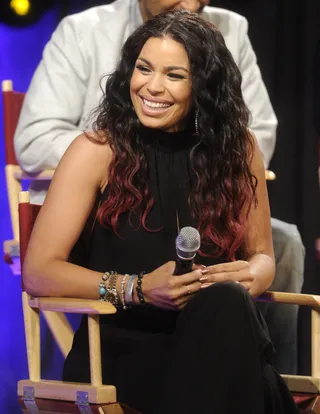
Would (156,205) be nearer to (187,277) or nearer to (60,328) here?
(187,277)

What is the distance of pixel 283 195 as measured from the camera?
11.0ft

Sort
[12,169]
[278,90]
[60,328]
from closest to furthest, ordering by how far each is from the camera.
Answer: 1. [60,328]
2. [12,169]
3. [278,90]

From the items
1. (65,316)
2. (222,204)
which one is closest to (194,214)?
(222,204)

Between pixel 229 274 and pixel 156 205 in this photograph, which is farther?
pixel 156 205

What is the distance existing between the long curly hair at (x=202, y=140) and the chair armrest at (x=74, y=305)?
25 cm

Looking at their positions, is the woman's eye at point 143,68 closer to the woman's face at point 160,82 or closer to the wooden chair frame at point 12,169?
the woman's face at point 160,82

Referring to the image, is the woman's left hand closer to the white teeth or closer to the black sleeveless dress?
the black sleeveless dress

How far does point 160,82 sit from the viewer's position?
220cm

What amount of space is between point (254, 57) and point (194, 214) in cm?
111

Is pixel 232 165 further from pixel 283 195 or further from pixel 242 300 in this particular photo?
pixel 283 195

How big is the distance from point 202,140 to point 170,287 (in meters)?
0.44

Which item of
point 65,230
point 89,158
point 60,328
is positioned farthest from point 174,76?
point 60,328

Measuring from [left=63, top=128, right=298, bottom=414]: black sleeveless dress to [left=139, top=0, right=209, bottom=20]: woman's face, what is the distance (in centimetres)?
85

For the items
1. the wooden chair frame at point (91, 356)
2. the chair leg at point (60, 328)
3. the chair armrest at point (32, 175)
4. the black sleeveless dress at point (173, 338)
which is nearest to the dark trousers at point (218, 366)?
the black sleeveless dress at point (173, 338)
